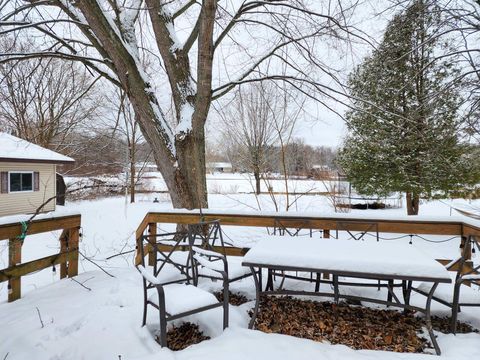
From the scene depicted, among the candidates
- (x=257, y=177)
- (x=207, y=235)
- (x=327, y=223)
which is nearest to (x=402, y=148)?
(x=257, y=177)

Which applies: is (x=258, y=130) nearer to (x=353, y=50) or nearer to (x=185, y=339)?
(x=353, y=50)

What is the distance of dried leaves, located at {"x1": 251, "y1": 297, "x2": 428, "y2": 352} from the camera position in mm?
2285

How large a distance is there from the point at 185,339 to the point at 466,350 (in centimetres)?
202

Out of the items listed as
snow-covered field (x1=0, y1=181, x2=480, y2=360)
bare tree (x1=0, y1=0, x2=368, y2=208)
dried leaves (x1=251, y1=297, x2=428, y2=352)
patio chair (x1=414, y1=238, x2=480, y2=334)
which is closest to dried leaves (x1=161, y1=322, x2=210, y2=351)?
snow-covered field (x1=0, y1=181, x2=480, y2=360)

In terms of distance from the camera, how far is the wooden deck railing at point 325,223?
310 cm

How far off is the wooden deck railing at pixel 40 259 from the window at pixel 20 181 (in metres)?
9.91

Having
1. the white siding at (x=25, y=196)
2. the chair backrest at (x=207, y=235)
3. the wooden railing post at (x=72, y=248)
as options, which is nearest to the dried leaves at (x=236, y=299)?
the chair backrest at (x=207, y=235)

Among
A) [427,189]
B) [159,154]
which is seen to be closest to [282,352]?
[159,154]

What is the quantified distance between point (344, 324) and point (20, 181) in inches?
517

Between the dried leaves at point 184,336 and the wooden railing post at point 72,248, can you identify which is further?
the wooden railing post at point 72,248

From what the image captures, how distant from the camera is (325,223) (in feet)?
11.1

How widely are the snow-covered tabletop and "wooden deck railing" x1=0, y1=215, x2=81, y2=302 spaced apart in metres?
1.98

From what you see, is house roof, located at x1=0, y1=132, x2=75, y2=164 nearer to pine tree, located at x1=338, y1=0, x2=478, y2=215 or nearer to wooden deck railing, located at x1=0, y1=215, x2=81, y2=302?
wooden deck railing, located at x1=0, y1=215, x2=81, y2=302

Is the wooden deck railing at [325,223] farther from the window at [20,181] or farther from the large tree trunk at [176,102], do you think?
the window at [20,181]
